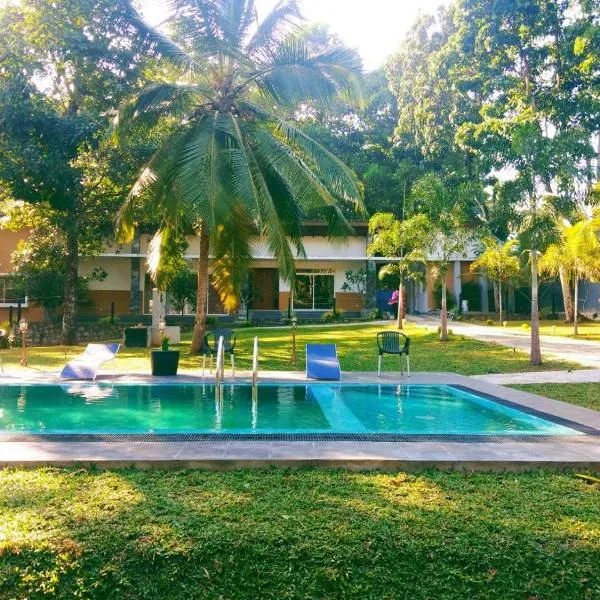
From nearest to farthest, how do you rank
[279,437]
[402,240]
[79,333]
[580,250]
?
1. [279,437]
2. [580,250]
3. [402,240]
4. [79,333]

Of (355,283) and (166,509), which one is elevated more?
(355,283)

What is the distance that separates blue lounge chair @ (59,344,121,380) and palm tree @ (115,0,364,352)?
129 inches

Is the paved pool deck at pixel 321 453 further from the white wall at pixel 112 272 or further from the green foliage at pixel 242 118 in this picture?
the white wall at pixel 112 272

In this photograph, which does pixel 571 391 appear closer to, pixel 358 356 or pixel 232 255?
pixel 358 356

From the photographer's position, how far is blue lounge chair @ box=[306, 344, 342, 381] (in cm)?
1059

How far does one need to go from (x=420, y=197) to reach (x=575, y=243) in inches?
225

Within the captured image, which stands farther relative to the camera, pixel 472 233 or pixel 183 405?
pixel 472 233

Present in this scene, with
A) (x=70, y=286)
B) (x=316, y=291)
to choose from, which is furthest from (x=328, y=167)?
(x=316, y=291)

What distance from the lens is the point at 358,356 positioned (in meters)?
14.9

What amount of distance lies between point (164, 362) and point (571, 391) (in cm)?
745

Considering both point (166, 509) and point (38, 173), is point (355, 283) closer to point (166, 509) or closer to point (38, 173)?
point (38, 173)

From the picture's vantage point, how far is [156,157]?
505 inches

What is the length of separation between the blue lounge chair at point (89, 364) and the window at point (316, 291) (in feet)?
60.3

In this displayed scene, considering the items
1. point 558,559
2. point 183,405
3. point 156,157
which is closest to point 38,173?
point 156,157
